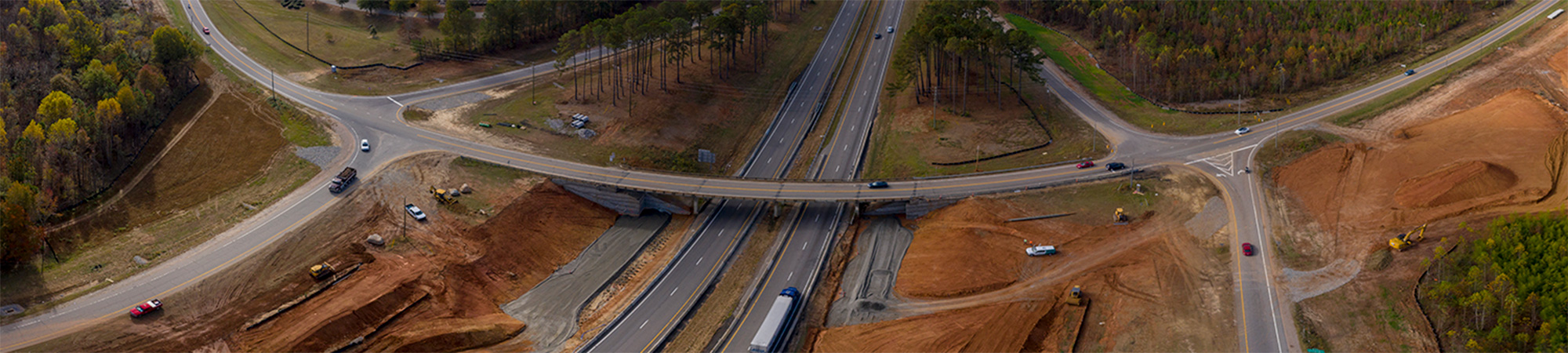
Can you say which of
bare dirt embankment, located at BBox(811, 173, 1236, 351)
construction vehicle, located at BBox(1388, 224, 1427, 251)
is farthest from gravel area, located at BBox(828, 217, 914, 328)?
construction vehicle, located at BBox(1388, 224, 1427, 251)

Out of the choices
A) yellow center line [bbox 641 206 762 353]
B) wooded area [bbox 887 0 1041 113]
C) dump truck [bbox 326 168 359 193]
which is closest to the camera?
yellow center line [bbox 641 206 762 353]

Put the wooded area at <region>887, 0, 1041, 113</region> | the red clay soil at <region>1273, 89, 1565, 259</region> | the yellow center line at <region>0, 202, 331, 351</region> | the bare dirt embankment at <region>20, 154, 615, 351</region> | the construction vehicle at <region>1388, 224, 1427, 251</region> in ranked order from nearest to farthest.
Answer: the yellow center line at <region>0, 202, 331, 351</region> < the bare dirt embankment at <region>20, 154, 615, 351</region> < the construction vehicle at <region>1388, 224, 1427, 251</region> < the red clay soil at <region>1273, 89, 1565, 259</region> < the wooded area at <region>887, 0, 1041, 113</region>

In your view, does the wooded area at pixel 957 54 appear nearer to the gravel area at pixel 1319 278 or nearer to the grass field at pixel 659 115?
the grass field at pixel 659 115

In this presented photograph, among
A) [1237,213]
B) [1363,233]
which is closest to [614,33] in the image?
[1237,213]

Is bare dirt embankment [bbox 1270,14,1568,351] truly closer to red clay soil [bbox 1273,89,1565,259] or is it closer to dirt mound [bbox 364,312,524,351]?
red clay soil [bbox 1273,89,1565,259]

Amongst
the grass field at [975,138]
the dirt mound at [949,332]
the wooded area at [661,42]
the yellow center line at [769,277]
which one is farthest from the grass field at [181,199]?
the grass field at [975,138]

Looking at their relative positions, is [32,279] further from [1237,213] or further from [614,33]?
[1237,213]

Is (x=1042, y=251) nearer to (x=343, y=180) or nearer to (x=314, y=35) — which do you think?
(x=343, y=180)
